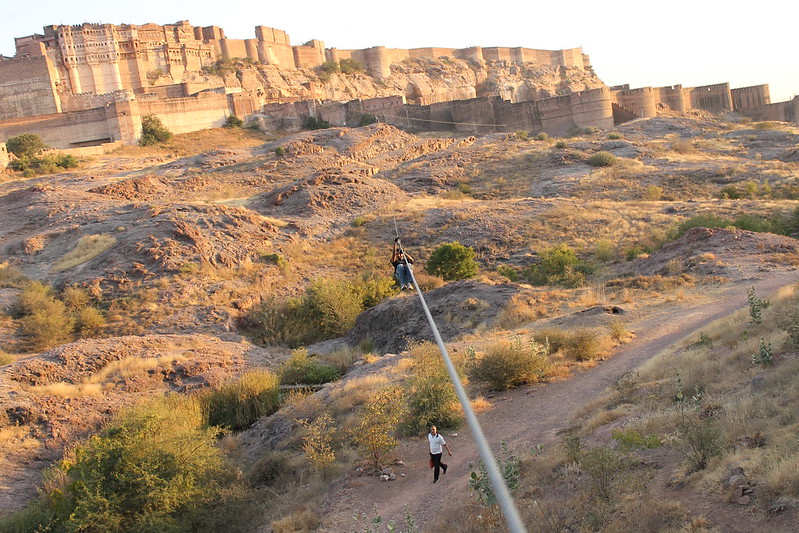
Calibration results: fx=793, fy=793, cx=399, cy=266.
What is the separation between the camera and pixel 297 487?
31.4 ft

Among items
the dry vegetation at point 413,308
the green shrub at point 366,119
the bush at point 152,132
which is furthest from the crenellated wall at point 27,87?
the green shrub at point 366,119

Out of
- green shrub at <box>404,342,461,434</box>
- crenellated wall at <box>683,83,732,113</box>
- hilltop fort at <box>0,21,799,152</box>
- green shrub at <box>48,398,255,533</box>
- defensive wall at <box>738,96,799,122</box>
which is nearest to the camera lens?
green shrub at <box>48,398,255,533</box>

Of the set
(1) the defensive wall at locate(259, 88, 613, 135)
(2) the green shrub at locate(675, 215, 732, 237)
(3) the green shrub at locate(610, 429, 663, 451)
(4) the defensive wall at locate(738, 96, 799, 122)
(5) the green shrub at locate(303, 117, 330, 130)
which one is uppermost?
(5) the green shrub at locate(303, 117, 330, 130)

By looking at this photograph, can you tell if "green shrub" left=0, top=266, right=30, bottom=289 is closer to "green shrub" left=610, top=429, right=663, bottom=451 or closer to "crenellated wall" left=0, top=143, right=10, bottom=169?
"crenellated wall" left=0, top=143, right=10, bottom=169

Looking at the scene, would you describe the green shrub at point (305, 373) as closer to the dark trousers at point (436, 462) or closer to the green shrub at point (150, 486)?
Answer: the green shrub at point (150, 486)

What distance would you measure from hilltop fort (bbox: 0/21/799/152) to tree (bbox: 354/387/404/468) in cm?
3226

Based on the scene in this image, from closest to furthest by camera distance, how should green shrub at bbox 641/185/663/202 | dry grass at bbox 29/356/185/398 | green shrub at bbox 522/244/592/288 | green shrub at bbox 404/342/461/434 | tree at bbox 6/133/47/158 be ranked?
green shrub at bbox 404/342/461/434 < dry grass at bbox 29/356/185/398 < green shrub at bbox 522/244/592/288 < green shrub at bbox 641/185/663/202 < tree at bbox 6/133/47/158

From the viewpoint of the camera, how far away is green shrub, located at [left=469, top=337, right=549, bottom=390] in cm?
1117

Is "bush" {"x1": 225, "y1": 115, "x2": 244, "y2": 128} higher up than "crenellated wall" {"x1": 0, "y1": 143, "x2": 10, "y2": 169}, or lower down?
higher up

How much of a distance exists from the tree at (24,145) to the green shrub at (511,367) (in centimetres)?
3112

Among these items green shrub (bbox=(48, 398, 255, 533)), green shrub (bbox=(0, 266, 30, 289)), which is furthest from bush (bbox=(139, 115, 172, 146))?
green shrub (bbox=(48, 398, 255, 533))

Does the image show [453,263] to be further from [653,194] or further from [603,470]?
[603,470]

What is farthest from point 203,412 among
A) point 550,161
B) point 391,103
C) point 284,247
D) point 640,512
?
point 391,103

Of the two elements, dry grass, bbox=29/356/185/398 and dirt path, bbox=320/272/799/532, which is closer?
dirt path, bbox=320/272/799/532
